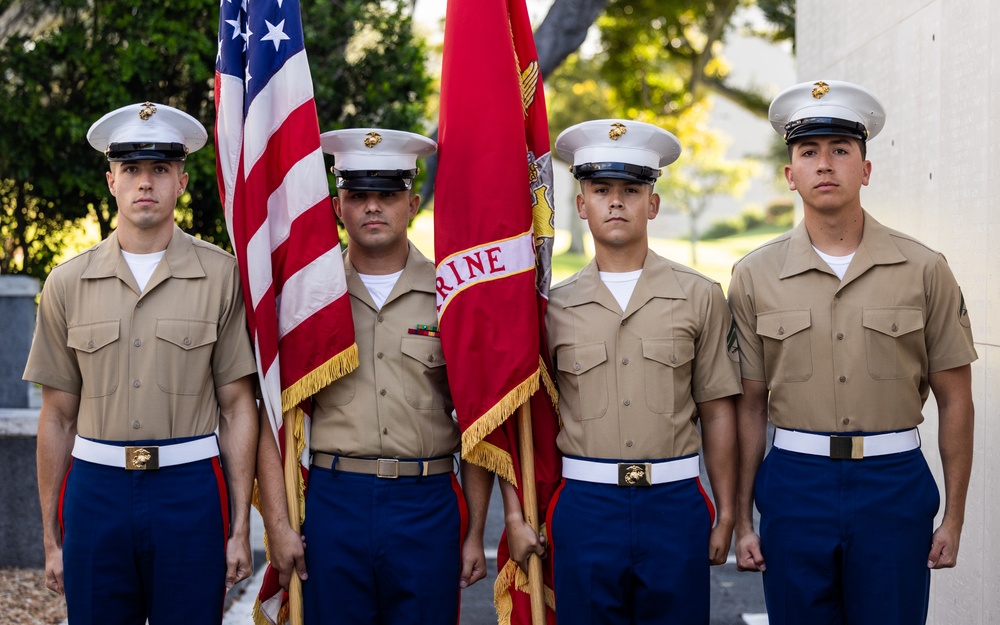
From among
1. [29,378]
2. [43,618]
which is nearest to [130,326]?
[29,378]

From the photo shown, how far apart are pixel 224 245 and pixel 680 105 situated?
344 inches

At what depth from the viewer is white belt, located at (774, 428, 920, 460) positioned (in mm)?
3324

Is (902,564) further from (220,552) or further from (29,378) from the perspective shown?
(29,378)

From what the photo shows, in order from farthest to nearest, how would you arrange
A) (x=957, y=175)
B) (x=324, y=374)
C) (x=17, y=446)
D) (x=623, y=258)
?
(x=17, y=446) → (x=957, y=175) → (x=623, y=258) → (x=324, y=374)

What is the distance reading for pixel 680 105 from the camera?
14.4 meters

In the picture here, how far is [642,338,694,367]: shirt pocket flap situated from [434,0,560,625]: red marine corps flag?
386mm

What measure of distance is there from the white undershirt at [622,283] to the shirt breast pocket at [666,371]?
0.62 ft

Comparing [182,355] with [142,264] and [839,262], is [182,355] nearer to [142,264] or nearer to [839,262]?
[142,264]

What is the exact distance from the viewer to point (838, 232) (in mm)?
3516

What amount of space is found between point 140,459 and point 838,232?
241 centimetres

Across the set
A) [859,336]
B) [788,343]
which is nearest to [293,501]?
[788,343]

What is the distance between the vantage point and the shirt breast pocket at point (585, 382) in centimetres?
346

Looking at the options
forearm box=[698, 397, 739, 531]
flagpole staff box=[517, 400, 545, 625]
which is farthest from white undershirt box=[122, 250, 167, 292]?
forearm box=[698, 397, 739, 531]

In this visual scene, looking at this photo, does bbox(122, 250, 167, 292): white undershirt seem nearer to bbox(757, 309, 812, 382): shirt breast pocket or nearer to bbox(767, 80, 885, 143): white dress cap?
bbox(757, 309, 812, 382): shirt breast pocket
